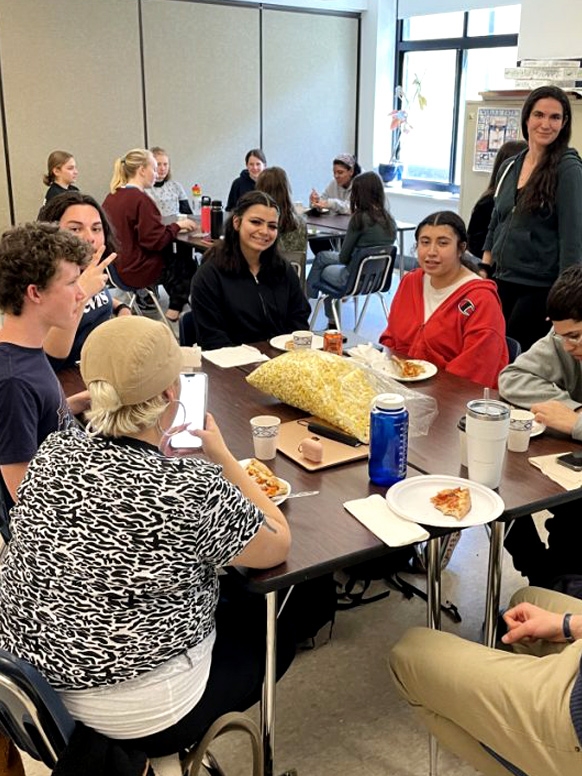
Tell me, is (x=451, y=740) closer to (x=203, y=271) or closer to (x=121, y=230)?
(x=203, y=271)

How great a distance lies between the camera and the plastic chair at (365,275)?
507 cm

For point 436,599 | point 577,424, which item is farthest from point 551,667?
point 577,424

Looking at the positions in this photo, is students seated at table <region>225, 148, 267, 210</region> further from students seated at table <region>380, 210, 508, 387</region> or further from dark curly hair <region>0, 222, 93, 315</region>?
dark curly hair <region>0, 222, 93, 315</region>

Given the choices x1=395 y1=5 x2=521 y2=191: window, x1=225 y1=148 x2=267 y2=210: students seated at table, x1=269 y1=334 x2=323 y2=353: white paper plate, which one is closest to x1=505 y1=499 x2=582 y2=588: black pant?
x1=269 y1=334 x2=323 y2=353: white paper plate

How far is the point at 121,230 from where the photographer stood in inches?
208

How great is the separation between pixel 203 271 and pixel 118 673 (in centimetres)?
210

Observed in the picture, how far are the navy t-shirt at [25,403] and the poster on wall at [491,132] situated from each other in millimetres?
4416

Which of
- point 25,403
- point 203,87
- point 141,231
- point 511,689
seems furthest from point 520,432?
point 203,87

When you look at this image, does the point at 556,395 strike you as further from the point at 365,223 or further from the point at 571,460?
the point at 365,223

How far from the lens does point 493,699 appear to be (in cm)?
144

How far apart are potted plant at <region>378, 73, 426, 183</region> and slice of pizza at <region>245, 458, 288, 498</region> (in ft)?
22.5

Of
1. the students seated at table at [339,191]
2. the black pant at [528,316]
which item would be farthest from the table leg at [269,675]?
the students seated at table at [339,191]

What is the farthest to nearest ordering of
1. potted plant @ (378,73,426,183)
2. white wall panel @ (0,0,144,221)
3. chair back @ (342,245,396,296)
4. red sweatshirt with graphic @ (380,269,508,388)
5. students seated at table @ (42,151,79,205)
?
potted plant @ (378,73,426,183) < white wall panel @ (0,0,144,221) < students seated at table @ (42,151,79,205) < chair back @ (342,245,396,296) < red sweatshirt with graphic @ (380,269,508,388)

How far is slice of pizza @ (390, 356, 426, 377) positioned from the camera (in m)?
2.52
